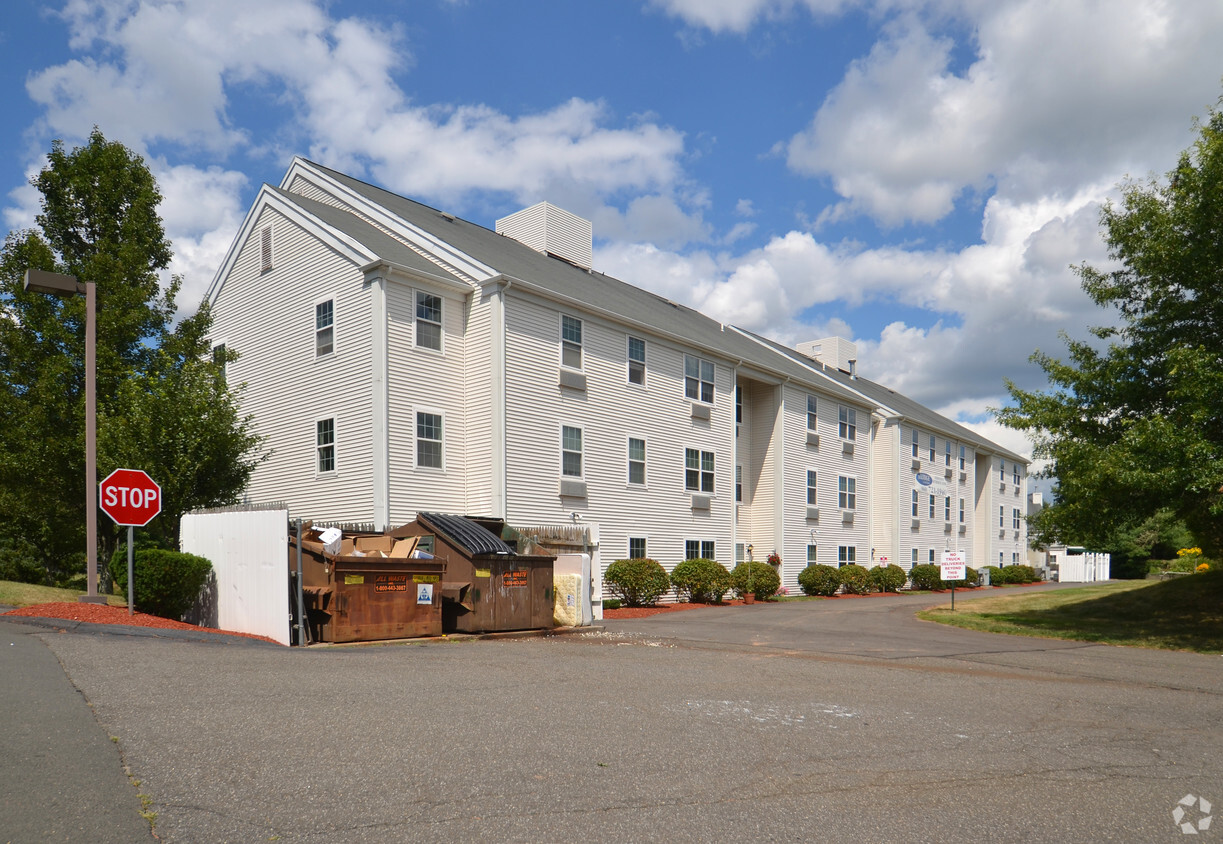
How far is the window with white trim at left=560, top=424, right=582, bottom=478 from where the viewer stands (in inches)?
958

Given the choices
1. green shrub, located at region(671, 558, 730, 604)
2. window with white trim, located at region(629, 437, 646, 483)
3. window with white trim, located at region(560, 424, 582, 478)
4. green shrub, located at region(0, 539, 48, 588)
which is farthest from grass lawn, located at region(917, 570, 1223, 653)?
green shrub, located at region(0, 539, 48, 588)

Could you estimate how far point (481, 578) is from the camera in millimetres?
15422

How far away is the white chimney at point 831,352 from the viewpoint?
4953 centimetres

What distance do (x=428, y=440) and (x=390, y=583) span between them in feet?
26.3

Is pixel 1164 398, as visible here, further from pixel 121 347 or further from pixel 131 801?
pixel 121 347

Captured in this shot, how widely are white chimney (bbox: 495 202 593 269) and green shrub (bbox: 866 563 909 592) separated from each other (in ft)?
57.4

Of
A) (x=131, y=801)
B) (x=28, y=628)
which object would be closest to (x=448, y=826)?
(x=131, y=801)

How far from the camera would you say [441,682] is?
9.52 m

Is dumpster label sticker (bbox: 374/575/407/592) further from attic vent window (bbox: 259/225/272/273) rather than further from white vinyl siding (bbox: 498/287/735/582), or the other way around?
attic vent window (bbox: 259/225/272/273)

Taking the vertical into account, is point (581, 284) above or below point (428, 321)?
above

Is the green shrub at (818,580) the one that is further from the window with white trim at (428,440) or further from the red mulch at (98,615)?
the red mulch at (98,615)

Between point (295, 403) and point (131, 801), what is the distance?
19.9m

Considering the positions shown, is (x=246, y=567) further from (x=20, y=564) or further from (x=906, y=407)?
(x=906, y=407)

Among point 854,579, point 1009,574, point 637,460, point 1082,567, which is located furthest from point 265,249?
point 1082,567
